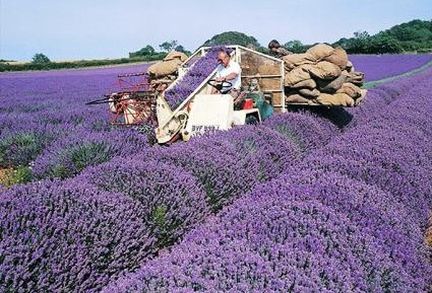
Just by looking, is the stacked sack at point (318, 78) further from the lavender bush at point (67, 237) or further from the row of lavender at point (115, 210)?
the lavender bush at point (67, 237)

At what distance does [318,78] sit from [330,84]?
267 mm

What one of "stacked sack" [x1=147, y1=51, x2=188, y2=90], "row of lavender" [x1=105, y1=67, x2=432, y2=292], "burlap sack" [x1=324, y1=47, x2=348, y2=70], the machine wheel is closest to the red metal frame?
the machine wheel

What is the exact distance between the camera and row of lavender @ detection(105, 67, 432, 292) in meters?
2.50

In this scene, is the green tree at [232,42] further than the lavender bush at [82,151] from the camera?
Yes

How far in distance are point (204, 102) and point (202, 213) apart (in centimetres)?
271

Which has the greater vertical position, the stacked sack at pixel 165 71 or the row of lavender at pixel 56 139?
the stacked sack at pixel 165 71

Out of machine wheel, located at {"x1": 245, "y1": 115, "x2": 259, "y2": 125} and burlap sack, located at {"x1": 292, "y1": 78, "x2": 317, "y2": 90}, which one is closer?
machine wheel, located at {"x1": 245, "y1": 115, "x2": 259, "y2": 125}

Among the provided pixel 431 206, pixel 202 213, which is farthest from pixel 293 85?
pixel 202 213

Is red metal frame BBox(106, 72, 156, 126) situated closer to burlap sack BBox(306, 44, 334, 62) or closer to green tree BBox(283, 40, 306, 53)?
burlap sack BBox(306, 44, 334, 62)

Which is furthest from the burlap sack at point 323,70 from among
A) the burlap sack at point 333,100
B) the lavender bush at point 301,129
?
the lavender bush at point 301,129

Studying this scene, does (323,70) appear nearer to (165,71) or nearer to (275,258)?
(165,71)

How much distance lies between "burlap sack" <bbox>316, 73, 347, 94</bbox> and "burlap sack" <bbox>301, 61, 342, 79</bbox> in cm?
12

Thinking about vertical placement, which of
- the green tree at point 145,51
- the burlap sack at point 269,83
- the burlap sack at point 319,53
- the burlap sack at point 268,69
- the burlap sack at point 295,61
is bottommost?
the green tree at point 145,51

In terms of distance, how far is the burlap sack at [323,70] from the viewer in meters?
8.81
